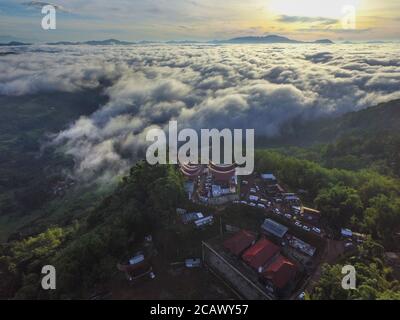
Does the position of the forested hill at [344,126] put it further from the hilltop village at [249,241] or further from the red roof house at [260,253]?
the red roof house at [260,253]

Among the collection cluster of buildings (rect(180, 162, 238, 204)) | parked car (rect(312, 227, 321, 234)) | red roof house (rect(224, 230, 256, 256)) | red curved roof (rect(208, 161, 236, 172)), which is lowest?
red roof house (rect(224, 230, 256, 256))

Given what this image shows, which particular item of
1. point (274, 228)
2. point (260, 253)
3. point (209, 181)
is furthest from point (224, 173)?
point (260, 253)

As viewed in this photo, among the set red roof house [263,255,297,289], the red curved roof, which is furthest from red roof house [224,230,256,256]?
the red curved roof

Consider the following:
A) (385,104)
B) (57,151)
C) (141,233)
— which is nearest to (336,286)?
(141,233)

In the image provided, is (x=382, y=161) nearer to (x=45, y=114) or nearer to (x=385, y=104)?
(x=385, y=104)

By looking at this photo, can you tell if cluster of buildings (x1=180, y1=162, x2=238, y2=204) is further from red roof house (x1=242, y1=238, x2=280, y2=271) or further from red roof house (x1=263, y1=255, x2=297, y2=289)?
red roof house (x1=263, y1=255, x2=297, y2=289)

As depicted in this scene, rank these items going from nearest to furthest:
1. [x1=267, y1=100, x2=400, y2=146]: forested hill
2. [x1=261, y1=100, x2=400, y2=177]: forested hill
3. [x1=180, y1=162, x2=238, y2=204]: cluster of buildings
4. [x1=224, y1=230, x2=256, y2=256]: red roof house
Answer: [x1=224, y1=230, x2=256, y2=256]: red roof house, [x1=180, y1=162, x2=238, y2=204]: cluster of buildings, [x1=261, y1=100, x2=400, y2=177]: forested hill, [x1=267, y1=100, x2=400, y2=146]: forested hill
